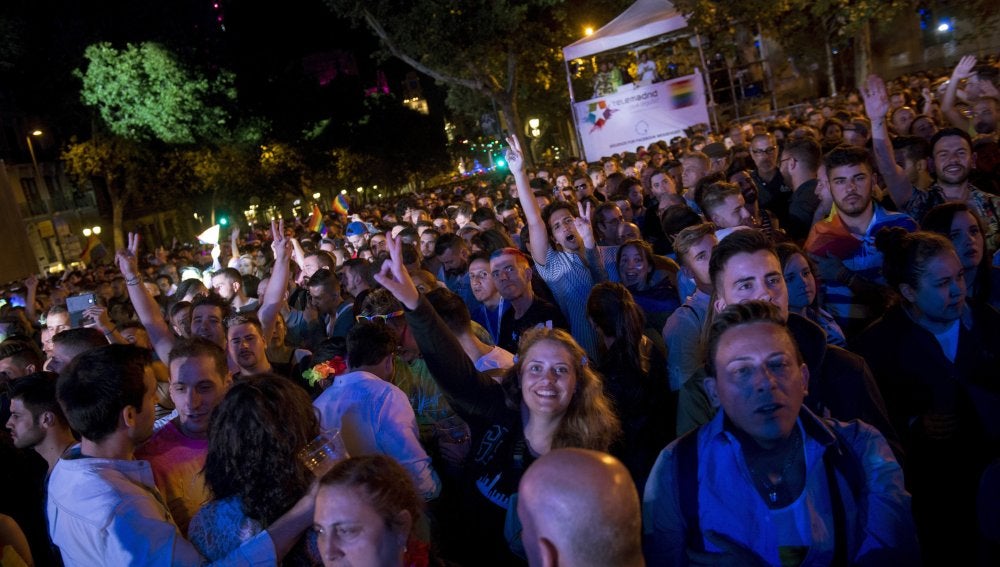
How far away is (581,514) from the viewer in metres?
1.63

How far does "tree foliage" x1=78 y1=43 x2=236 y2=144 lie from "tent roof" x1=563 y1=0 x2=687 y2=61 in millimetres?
16197

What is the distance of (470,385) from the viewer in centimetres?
332

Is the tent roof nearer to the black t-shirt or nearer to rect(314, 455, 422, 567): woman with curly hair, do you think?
the black t-shirt

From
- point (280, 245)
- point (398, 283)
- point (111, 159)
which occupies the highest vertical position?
point (111, 159)

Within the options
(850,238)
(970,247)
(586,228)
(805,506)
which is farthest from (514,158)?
(805,506)

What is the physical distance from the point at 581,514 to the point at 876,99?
487 centimetres

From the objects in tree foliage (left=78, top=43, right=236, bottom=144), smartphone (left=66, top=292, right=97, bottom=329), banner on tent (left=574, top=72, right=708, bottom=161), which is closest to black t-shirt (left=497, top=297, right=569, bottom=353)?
smartphone (left=66, top=292, right=97, bottom=329)

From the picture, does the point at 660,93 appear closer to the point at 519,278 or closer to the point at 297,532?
the point at 519,278

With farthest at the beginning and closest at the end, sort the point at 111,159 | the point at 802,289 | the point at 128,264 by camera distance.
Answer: the point at 111,159, the point at 128,264, the point at 802,289

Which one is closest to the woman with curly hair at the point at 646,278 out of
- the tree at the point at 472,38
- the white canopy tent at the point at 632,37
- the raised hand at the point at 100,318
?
the raised hand at the point at 100,318

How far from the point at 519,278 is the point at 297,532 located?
2824 millimetres

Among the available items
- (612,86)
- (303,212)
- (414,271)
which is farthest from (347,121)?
(414,271)

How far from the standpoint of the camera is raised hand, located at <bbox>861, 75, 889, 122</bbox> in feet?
17.3

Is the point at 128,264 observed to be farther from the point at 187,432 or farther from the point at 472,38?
the point at 472,38
